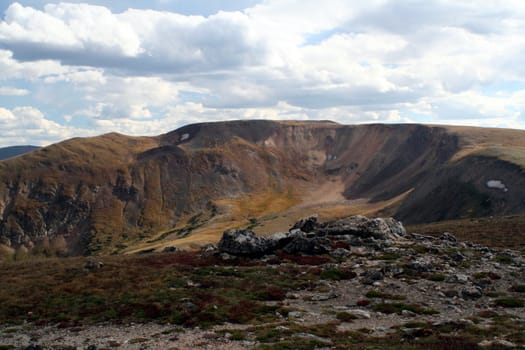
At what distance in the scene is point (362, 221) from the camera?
186ft

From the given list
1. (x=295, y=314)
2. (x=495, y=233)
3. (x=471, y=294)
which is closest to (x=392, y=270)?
(x=471, y=294)

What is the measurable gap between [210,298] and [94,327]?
8.02 m

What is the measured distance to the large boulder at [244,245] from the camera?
48062mm

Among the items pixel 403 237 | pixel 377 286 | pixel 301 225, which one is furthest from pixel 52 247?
pixel 377 286

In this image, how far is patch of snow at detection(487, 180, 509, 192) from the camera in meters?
116

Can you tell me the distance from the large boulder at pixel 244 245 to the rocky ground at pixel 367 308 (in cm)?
11

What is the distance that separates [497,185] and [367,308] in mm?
104576

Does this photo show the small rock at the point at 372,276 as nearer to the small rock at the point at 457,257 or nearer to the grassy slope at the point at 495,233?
the small rock at the point at 457,257

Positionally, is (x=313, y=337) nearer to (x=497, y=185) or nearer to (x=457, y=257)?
(x=457, y=257)

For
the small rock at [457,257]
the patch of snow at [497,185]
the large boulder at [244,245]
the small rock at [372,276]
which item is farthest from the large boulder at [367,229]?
→ the patch of snow at [497,185]

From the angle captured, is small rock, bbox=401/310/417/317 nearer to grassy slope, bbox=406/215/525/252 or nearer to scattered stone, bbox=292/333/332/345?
scattered stone, bbox=292/333/332/345

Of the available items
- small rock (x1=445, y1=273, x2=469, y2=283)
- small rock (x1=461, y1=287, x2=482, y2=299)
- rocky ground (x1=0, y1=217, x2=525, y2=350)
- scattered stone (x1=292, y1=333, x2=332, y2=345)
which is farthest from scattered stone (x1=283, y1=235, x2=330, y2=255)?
scattered stone (x1=292, y1=333, x2=332, y2=345)

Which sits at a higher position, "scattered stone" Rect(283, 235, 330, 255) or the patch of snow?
the patch of snow

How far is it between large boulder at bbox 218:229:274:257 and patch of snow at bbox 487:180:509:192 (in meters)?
88.9
